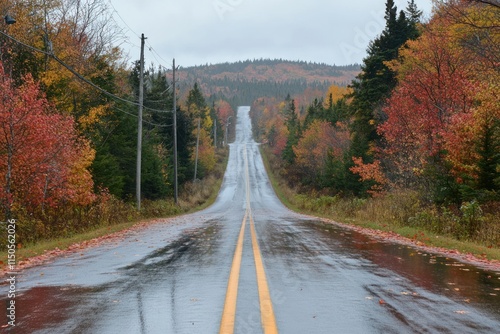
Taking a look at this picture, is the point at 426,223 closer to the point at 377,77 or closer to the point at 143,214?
the point at 143,214

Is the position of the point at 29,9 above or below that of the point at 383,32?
below

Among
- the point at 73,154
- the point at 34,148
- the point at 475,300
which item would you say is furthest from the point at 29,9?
the point at 475,300

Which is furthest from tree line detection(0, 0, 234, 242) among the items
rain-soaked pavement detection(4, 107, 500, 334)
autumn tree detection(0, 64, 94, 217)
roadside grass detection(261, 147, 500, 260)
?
roadside grass detection(261, 147, 500, 260)

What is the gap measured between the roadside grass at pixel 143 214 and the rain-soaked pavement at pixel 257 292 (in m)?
2.85

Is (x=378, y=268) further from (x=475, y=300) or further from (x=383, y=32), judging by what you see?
(x=383, y=32)

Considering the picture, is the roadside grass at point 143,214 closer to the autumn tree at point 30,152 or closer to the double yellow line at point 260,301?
the autumn tree at point 30,152

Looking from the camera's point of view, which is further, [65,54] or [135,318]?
[65,54]

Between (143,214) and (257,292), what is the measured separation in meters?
23.5

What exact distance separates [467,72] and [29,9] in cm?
2399

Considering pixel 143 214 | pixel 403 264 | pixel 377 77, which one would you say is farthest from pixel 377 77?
pixel 403 264

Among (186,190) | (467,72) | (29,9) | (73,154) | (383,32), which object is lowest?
(186,190)

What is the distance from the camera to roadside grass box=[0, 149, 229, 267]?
13.1m

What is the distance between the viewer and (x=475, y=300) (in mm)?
5820

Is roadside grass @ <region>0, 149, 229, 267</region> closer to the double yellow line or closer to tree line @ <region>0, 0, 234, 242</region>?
tree line @ <region>0, 0, 234, 242</region>
